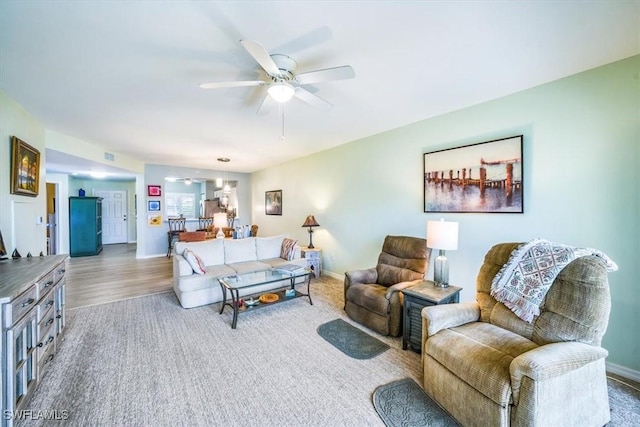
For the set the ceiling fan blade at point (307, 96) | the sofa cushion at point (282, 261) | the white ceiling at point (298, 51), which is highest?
the white ceiling at point (298, 51)

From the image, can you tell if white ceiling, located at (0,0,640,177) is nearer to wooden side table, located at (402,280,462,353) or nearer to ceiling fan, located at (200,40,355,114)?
ceiling fan, located at (200,40,355,114)

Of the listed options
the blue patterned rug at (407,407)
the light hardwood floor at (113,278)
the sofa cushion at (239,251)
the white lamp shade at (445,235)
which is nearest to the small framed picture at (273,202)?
the sofa cushion at (239,251)

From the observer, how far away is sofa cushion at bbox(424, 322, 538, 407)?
1432 mm

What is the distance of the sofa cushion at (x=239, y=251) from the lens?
4.37 metres

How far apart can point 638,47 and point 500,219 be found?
165 centimetres

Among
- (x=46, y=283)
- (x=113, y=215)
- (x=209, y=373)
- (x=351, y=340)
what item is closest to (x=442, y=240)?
(x=351, y=340)

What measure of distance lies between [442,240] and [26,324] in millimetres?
3333

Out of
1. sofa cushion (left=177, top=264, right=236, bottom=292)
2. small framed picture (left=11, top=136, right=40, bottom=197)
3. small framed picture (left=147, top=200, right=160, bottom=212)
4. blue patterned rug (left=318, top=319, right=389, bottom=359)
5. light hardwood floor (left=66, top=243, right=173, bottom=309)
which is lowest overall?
blue patterned rug (left=318, top=319, right=389, bottom=359)

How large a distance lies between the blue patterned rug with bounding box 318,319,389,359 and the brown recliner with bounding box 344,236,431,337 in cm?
16

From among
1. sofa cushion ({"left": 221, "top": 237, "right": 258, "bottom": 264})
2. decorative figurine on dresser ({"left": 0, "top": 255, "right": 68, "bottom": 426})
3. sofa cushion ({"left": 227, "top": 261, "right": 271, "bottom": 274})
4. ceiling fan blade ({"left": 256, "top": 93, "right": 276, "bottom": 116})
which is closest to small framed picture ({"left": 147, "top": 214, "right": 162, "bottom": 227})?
sofa cushion ({"left": 221, "top": 237, "right": 258, "bottom": 264})

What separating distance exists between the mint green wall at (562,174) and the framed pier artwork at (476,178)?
0.29 feet

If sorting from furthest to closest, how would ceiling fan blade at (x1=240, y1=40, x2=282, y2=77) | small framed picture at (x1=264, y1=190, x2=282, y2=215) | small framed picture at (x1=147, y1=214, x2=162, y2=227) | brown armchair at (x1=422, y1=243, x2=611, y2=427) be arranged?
small framed picture at (x1=147, y1=214, x2=162, y2=227) → small framed picture at (x1=264, y1=190, x2=282, y2=215) → ceiling fan blade at (x1=240, y1=40, x2=282, y2=77) → brown armchair at (x1=422, y1=243, x2=611, y2=427)

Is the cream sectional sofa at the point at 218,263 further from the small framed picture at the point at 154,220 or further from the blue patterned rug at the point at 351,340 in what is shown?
the small framed picture at the point at 154,220

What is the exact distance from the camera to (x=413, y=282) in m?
2.88
